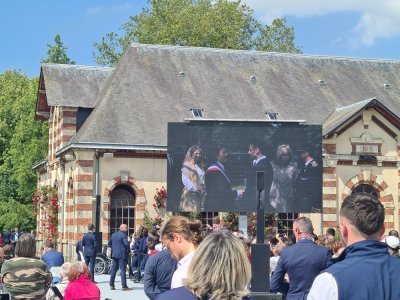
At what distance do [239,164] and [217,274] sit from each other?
2199 centimetres

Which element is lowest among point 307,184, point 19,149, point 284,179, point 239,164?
point 307,184

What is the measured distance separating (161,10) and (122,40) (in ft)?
11.1

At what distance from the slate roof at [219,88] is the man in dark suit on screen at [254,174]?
16.7 ft

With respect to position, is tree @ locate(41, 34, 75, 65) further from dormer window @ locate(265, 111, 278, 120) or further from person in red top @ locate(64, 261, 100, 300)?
person in red top @ locate(64, 261, 100, 300)

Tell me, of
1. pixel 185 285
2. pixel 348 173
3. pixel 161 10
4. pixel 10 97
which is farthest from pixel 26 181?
pixel 185 285

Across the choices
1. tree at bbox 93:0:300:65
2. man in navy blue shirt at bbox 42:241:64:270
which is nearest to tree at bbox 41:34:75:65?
tree at bbox 93:0:300:65

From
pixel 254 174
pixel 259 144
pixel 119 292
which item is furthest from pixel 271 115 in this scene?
pixel 119 292

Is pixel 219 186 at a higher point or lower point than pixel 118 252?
higher

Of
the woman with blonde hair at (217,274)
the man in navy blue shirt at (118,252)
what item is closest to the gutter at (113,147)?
the man in navy blue shirt at (118,252)

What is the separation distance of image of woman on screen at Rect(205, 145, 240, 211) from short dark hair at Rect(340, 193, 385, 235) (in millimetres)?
21693

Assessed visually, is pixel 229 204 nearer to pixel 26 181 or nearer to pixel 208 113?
pixel 208 113

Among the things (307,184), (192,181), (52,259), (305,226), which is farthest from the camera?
(307,184)

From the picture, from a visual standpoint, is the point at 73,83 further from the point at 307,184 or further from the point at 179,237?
the point at 179,237

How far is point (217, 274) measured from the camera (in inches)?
160
